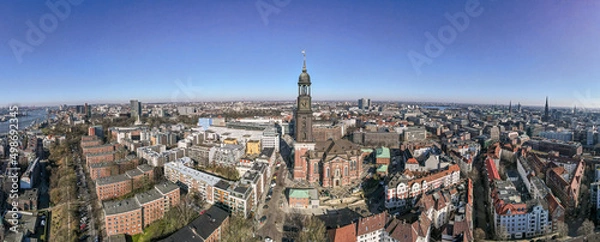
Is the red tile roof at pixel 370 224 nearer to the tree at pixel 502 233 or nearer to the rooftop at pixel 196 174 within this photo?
the tree at pixel 502 233

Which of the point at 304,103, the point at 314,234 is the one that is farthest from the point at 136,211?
the point at 304,103

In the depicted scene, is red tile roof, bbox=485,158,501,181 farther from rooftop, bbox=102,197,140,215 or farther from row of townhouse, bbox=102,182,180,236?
rooftop, bbox=102,197,140,215

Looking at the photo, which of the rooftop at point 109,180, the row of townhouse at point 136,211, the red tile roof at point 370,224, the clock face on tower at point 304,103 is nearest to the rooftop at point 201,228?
the row of townhouse at point 136,211

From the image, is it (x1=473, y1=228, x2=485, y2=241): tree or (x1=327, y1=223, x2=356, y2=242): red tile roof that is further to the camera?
(x1=473, y1=228, x2=485, y2=241): tree

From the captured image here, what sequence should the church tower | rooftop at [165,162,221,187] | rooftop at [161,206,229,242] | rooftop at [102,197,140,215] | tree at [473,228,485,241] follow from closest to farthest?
rooftop at [161,206,229,242] → tree at [473,228,485,241] → rooftop at [102,197,140,215] → rooftop at [165,162,221,187] → the church tower

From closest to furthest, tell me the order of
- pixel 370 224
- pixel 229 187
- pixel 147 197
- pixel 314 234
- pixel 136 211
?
pixel 314 234 → pixel 370 224 → pixel 136 211 → pixel 147 197 → pixel 229 187

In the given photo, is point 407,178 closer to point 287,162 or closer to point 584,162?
point 287,162

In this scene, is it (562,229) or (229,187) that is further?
(229,187)

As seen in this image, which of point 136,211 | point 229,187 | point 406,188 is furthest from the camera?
point 229,187

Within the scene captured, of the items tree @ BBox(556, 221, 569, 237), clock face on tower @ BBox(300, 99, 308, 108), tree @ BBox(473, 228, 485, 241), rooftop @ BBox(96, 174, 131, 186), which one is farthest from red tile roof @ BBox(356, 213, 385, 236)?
rooftop @ BBox(96, 174, 131, 186)

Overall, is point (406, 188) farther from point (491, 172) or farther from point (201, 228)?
point (201, 228)

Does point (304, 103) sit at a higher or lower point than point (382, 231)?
higher

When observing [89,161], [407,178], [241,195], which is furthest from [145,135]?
[407,178]
